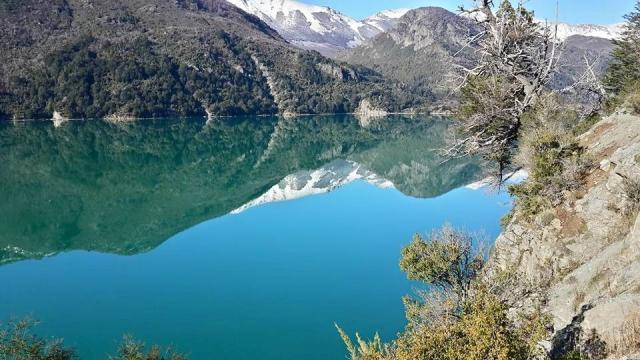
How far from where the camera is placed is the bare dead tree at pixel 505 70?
25.5 meters

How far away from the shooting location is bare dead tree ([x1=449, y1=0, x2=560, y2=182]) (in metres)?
25.5

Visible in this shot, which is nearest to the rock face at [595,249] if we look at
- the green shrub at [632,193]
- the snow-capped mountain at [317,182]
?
the green shrub at [632,193]

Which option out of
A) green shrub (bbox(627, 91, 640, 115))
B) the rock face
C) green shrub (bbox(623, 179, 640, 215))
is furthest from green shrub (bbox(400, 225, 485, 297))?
green shrub (bbox(627, 91, 640, 115))

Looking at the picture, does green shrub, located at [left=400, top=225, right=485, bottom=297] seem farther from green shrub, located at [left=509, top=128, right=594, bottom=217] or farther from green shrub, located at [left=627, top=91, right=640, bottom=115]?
green shrub, located at [left=627, top=91, right=640, bottom=115]

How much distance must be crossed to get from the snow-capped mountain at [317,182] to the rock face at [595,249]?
145ft

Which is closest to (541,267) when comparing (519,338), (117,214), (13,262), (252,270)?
(519,338)

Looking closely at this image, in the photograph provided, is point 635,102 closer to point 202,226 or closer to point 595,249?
point 595,249

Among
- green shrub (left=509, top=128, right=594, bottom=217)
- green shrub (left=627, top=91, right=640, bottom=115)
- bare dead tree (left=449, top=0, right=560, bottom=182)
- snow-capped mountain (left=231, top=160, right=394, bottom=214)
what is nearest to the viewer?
green shrub (left=509, top=128, right=594, bottom=217)

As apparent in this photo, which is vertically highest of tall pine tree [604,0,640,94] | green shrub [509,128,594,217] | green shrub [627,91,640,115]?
tall pine tree [604,0,640,94]

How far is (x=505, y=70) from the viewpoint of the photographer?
26516 millimetres

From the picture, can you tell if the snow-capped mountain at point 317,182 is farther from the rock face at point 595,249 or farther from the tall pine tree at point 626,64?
the rock face at point 595,249

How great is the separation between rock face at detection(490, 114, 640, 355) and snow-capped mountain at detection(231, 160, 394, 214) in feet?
145

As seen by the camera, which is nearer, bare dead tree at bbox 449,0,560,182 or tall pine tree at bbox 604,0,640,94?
bare dead tree at bbox 449,0,560,182

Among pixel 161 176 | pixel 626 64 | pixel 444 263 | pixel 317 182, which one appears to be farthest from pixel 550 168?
pixel 161 176
